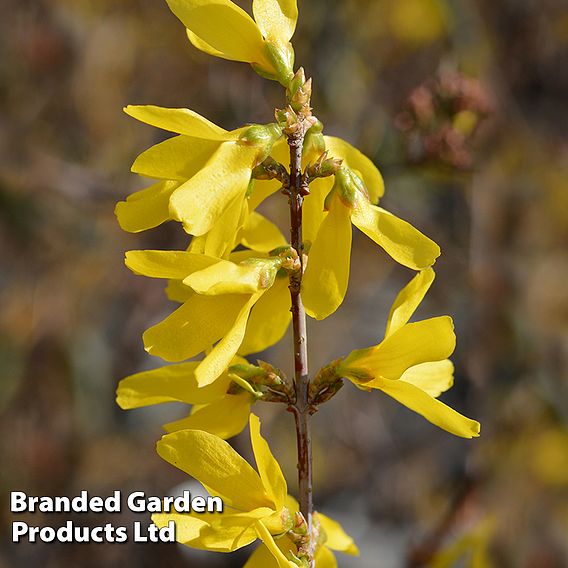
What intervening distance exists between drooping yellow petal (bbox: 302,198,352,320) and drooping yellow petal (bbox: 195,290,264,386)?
6 cm

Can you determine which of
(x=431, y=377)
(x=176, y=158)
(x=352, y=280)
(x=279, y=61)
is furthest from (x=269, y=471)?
(x=352, y=280)

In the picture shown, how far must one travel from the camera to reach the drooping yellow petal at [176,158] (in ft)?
2.95

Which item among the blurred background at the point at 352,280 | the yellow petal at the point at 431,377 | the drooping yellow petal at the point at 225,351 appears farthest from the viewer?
A: the blurred background at the point at 352,280

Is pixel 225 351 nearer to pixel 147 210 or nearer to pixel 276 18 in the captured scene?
pixel 147 210

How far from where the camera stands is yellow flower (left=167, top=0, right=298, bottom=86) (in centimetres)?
92

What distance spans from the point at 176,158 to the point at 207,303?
0.16 metres

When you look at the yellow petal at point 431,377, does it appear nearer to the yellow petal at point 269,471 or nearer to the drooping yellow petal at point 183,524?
the yellow petal at point 269,471

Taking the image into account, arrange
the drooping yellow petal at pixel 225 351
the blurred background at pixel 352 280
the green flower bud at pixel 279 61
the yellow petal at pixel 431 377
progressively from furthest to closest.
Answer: the blurred background at pixel 352 280, the yellow petal at pixel 431 377, the green flower bud at pixel 279 61, the drooping yellow petal at pixel 225 351

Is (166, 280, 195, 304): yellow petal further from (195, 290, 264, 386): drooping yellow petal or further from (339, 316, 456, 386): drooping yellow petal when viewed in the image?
(339, 316, 456, 386): drooping yellow petal

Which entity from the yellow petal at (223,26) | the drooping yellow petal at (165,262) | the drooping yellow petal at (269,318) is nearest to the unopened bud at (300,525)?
the drooping yellow petal at (269,318)

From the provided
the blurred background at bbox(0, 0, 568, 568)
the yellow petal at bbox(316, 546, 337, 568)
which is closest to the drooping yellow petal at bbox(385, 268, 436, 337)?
the yellow petal at bbox(316, 546, 337, 568)

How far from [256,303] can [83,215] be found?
223 centimetres

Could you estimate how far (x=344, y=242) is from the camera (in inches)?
36.5

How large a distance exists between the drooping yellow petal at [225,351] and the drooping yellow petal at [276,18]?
30cm
